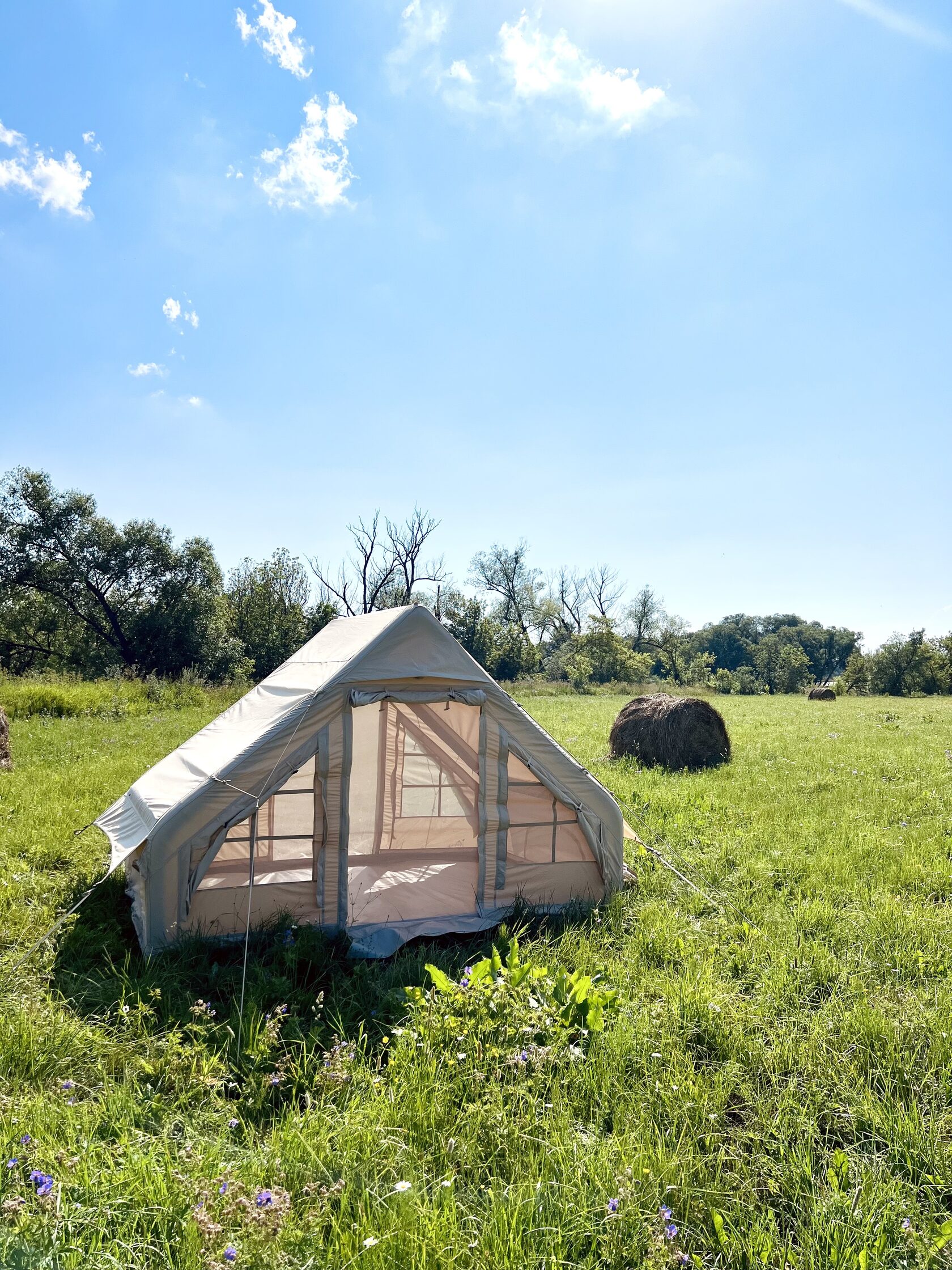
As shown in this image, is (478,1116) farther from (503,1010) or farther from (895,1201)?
(895,1201)

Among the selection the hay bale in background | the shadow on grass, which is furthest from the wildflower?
the hay bale in background

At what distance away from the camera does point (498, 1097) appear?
2594 millimetres

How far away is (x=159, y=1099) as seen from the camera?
8.81 ft

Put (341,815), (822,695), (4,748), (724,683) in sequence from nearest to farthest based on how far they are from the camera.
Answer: (341,815) < (4,748) < (822,695) < (724,683)

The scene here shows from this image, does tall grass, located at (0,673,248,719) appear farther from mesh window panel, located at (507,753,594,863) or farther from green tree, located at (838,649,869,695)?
green tree, located at (838,649,869,695)

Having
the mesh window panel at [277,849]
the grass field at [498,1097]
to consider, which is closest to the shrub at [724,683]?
the grass field at [498,1097]

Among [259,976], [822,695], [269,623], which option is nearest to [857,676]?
[822,695]

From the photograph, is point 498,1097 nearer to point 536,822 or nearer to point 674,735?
point 536,822

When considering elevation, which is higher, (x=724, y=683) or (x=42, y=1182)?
(x=724, y=683)

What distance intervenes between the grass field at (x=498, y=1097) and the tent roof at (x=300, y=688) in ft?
2.24

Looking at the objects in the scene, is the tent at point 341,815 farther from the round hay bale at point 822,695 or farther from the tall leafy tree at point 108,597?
the round hay bale at point 822,695

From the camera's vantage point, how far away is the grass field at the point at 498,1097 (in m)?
2.07

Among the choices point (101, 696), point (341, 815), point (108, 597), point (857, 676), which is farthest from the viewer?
point (857, 676)

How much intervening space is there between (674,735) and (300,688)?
6995mm
